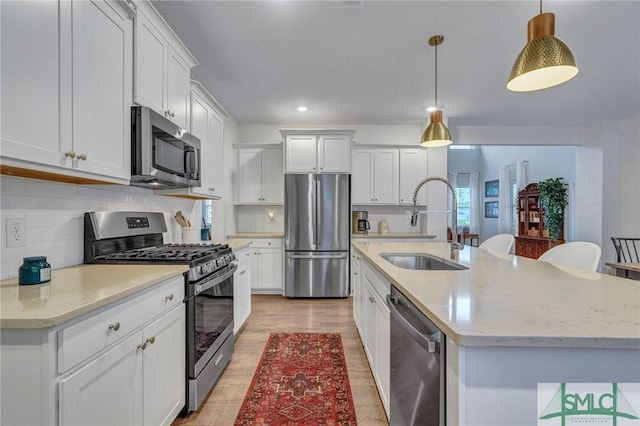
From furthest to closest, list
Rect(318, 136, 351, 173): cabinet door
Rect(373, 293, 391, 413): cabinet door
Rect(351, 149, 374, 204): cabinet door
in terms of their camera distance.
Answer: Rect(351, 149, 374, 204): cabinet door → Rect(318, 136, 351, 173): cabinet door → Rect(373, 293, 391, 413): cabinet door

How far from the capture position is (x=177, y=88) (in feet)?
7.61

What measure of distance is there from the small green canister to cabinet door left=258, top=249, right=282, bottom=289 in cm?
330

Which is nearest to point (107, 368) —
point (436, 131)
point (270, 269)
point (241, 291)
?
point (241, 291)

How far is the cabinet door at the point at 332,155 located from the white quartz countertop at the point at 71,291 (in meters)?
3.07

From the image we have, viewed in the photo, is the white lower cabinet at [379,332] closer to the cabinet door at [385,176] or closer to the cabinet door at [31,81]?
the cabinet door at [31,81]

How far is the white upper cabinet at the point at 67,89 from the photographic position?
1.13 meters

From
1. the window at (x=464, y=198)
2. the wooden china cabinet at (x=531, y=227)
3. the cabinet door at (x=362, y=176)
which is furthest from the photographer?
the window at (x=464, y=198)

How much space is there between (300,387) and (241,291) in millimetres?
1144

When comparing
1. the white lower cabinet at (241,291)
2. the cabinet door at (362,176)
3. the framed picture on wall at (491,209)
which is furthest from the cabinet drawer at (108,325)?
the framed picture on wall at (491,209)

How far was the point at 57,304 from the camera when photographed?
1.03 meters

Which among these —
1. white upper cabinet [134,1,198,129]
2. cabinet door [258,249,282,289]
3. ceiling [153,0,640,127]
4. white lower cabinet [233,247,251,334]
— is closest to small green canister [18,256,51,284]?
white upper cabinet [134,1,198,129]

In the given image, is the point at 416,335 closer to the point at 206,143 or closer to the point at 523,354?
the point at 523,354

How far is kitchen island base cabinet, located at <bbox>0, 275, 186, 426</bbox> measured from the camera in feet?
3.05

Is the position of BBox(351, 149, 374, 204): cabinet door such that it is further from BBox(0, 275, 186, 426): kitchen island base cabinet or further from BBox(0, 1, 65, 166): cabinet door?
BBox(0, 1, 65, 166): cabinet door
